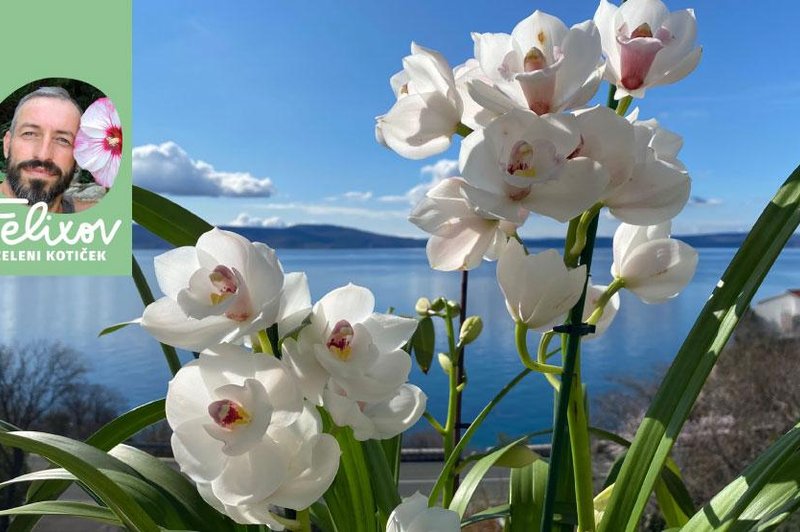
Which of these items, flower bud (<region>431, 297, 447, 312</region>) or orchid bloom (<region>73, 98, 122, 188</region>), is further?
orchid bloom (<region>73, 98, 122, 188</region>)

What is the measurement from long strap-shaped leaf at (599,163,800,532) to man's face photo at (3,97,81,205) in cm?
194

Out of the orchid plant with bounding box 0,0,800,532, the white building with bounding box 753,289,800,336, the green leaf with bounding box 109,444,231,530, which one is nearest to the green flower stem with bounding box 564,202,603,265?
the orchid plant with bounding box 0,0,800,532

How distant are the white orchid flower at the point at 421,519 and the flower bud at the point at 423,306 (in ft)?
1.35

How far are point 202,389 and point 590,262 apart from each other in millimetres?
212

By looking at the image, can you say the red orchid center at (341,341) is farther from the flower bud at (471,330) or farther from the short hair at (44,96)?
the short hair at (44,96)

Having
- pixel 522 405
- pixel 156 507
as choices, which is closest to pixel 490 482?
pixel 522 405

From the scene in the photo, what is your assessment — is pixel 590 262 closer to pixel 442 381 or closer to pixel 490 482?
pixel 442 381

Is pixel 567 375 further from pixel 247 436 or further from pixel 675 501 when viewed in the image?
pixel 675 501

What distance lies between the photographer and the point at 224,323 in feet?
0.98

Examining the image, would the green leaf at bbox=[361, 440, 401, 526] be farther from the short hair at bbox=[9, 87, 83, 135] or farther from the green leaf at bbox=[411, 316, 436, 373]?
the short hair at bbox=[9, 87, 83, 135]

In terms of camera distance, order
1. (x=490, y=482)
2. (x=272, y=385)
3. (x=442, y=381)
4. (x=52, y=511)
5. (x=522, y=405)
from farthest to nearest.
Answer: (x=490, y=482) < (x=522, y=405) < (x=442, y=381) < (x=52, y=511) < (x=272, y=385)

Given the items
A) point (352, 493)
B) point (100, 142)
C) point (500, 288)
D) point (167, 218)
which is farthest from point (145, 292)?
point (100, 142)

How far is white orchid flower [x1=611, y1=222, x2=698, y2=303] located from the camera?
0.41 metres

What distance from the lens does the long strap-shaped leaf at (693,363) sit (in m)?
0.43
